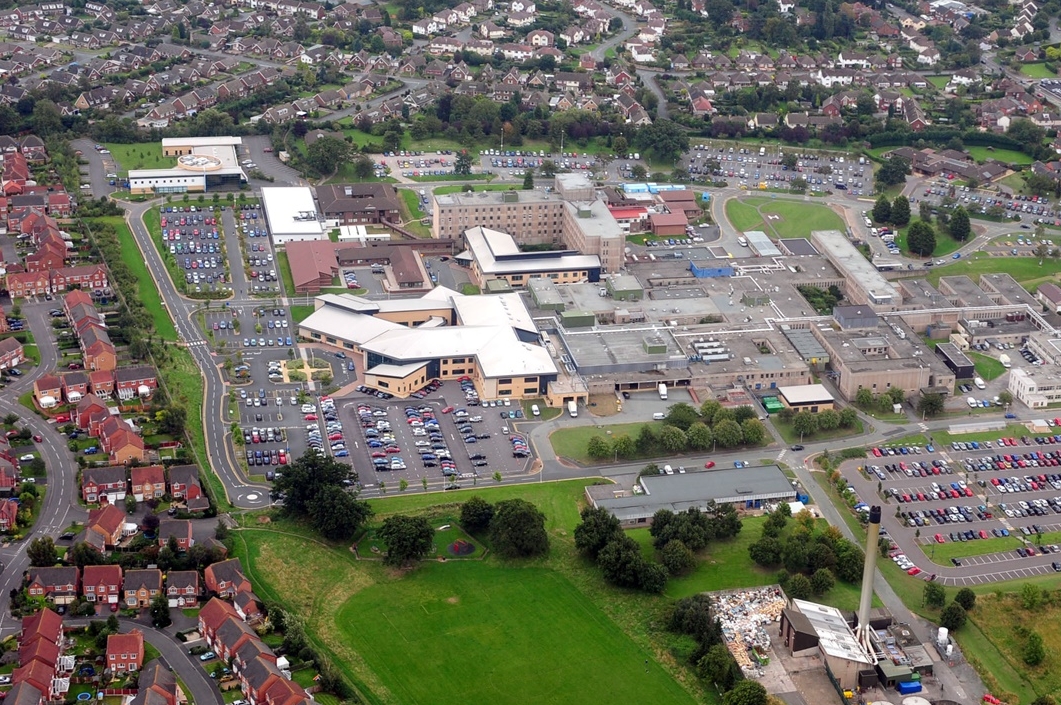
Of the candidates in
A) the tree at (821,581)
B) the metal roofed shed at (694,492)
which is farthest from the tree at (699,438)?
the tree at (821,581)

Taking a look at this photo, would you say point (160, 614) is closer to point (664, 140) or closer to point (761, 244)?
point (761, 244)

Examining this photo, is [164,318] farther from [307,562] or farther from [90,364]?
[307,562]

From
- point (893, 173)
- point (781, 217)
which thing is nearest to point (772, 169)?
point (893, 173)

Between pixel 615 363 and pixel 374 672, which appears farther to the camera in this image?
pixel 615 363

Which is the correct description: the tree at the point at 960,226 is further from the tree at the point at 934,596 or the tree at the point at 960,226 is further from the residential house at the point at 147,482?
the residential house at the point at 147,482

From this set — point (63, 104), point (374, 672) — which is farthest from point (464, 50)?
point (374, 672)

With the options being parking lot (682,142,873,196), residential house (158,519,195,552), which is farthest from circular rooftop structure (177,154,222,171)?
residential house (158,519,195,552)

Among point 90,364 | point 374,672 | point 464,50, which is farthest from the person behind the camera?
point 464,50
